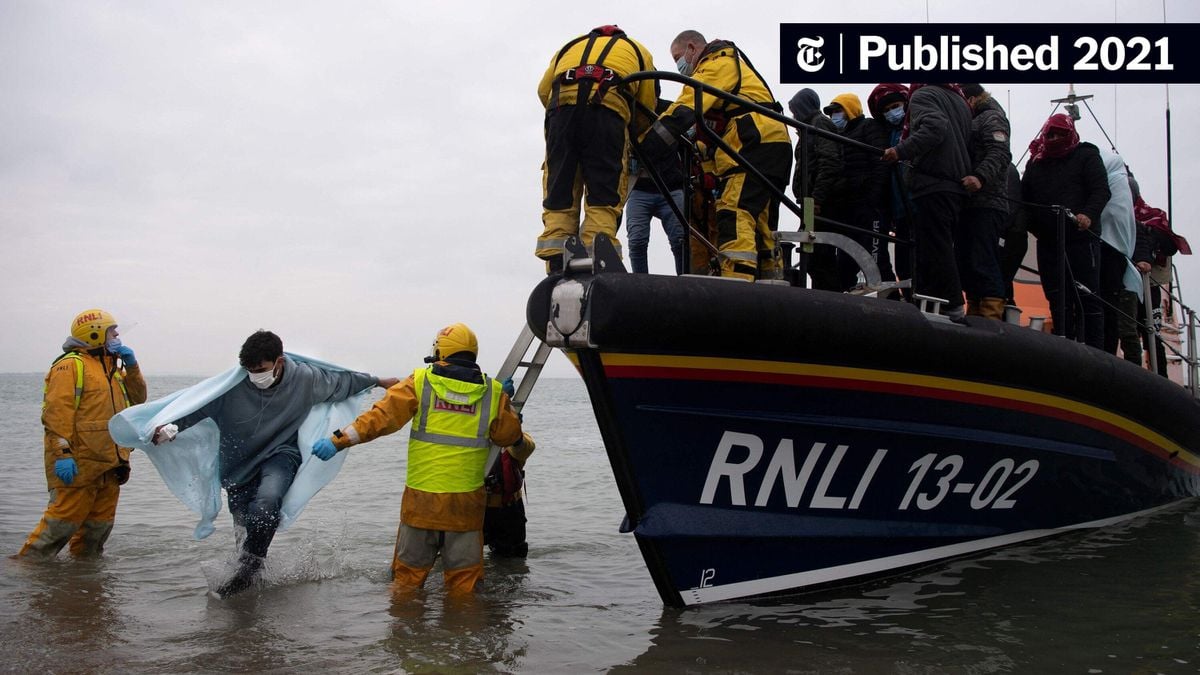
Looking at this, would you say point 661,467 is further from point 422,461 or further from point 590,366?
point 422,461

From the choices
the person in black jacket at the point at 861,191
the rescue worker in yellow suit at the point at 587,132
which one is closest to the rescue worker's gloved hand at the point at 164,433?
the rescue worker in yellow suit at the point at 587,132

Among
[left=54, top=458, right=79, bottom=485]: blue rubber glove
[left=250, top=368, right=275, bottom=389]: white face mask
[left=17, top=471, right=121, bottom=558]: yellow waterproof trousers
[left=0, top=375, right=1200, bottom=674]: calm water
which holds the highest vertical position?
[left=250, top=368, right=275, bottom=389]: white face mask

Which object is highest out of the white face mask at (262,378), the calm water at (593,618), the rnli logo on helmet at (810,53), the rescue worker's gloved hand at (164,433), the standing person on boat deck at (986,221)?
the rnli logo on helmet at (810,53)

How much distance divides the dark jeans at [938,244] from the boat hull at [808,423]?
1.13ft

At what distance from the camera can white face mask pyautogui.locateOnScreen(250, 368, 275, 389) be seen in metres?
5.25

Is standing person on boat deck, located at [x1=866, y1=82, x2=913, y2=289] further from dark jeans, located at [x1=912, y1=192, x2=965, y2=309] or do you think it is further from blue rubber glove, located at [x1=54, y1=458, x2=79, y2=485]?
blue rubber glove, located at [x1=54, y1=458, x2=79, y2=485]

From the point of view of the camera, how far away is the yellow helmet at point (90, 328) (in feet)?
20.1

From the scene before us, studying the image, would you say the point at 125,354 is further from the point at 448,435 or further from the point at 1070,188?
the point at 1070,188

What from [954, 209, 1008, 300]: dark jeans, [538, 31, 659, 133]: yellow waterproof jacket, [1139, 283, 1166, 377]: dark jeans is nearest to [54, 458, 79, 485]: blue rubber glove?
[538, 31, 659, 133]: yellow waterproof jacket

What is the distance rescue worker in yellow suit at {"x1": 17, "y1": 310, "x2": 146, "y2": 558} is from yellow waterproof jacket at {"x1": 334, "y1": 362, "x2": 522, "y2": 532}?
2.17 meters

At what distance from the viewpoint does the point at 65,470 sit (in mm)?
Answer: 5738

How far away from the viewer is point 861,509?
4.65 meters

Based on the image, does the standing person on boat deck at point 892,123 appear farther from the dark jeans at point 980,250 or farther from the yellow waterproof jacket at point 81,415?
the yellow waterproof jacket at point 81,415

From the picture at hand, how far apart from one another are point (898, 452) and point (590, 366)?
1615 mm
